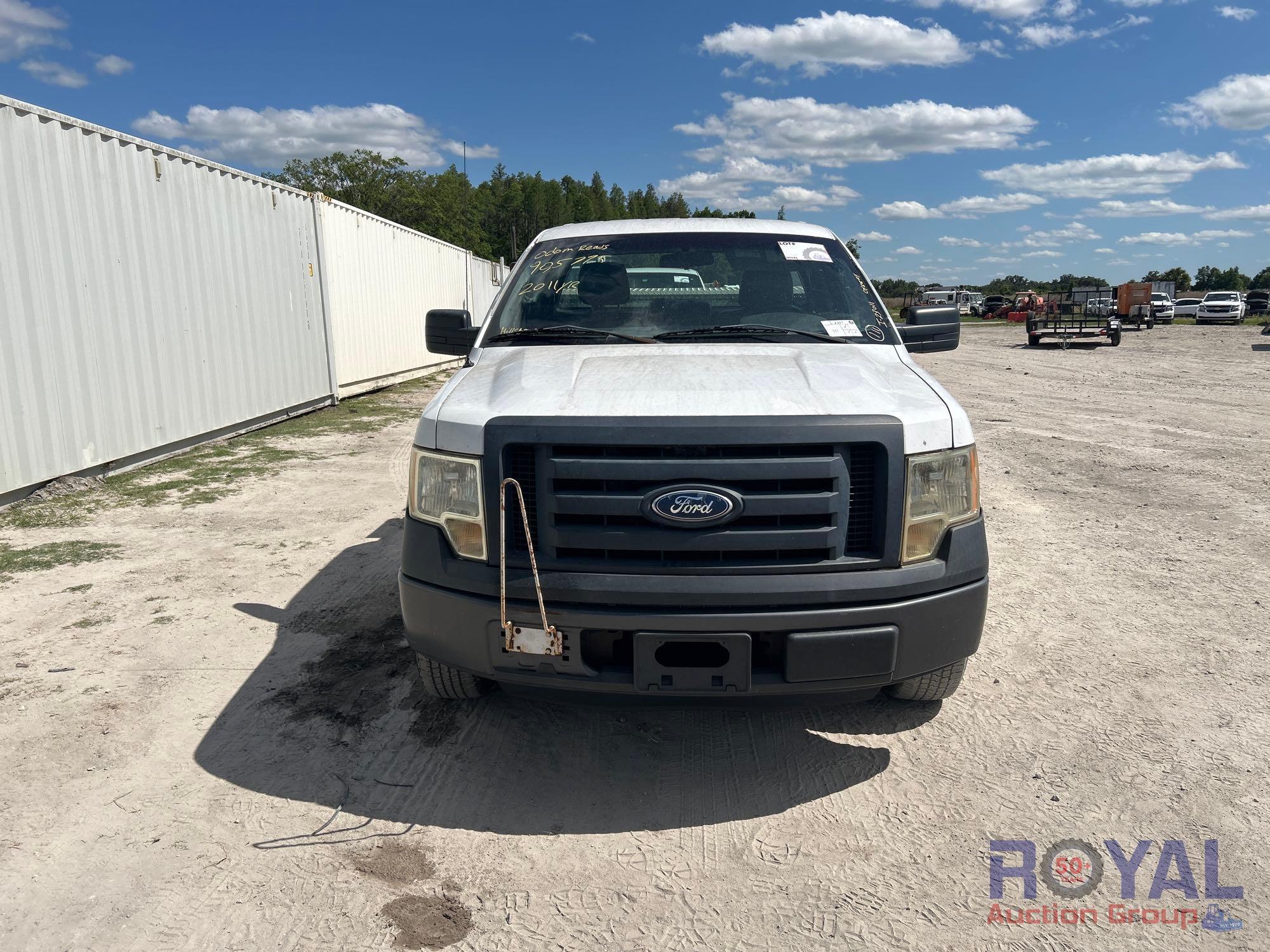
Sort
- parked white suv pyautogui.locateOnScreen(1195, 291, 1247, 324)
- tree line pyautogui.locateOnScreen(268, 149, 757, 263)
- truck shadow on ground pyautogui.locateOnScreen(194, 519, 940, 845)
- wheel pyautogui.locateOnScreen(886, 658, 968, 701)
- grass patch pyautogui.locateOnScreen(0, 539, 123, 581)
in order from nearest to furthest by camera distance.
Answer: truck shadow on ground pyautogui.locateOnScreen(194, 519, 940, 845) < wheel pyautogui.locateOnScreen(886, 658, 968, 701) < grass patch pyautogui.locateOnScreen(0, 539, 123, 581) < parked white suv pyautogui.locateOnScreen(1195, 291, 1247, 324) < tree line pyautogui.locateOnScreen(268, 149, 757, 263)

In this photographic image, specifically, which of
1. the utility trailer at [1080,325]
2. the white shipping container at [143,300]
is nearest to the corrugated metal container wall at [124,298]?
the white shipping container at [143,300]

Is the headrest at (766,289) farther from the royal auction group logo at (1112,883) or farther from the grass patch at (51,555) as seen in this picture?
the grass patch at (51,555)

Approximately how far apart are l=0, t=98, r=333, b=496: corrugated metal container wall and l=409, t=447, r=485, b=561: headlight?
5.39m

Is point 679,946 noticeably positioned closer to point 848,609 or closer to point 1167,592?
point 848,609

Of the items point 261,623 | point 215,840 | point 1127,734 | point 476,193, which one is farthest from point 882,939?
point 476,193

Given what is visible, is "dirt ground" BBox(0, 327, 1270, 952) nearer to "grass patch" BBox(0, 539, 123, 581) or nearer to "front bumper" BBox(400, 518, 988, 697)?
"grass patch" BBox(0, 539, 123, 581)

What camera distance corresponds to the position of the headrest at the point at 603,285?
397 cm

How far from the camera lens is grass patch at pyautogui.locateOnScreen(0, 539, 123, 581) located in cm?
518

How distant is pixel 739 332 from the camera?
12.0ft

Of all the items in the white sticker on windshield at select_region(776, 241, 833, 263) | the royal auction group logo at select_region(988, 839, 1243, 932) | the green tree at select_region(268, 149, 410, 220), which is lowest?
the royal auction group logo at select_region(988, 839, 1243, 932)

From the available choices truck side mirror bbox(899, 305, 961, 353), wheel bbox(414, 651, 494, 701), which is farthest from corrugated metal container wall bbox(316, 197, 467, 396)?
wheel bbox(414, 651, 494, 701)

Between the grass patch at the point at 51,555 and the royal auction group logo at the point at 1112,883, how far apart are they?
17.5 ft

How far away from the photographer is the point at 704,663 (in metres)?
2.57

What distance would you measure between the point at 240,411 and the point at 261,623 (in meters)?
6.83
